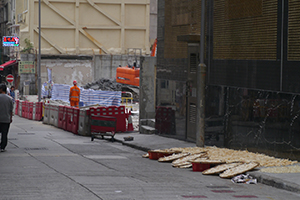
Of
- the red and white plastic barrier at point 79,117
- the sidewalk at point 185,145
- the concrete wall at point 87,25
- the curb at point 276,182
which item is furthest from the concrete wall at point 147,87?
the concrete wall at point 87,25

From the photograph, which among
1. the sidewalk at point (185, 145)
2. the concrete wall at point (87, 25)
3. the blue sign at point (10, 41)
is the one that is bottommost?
the sidewalk at point (185, 145)

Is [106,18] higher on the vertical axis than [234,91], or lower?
higher

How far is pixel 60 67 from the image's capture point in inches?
2244

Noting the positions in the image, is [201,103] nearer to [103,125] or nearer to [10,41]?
[103,125]

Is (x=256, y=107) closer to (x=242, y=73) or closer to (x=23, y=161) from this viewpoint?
(x=242, y=73)

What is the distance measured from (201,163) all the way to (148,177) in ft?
6.26

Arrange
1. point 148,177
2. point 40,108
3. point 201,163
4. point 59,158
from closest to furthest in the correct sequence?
point 148,177
point 201,163
point 59,158
point 40,108

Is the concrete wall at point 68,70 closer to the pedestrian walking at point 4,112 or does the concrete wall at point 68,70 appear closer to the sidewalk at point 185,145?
the sidewalk at point 185,145

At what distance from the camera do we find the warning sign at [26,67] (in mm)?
54094

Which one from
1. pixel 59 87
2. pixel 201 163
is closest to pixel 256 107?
pixel 201 163

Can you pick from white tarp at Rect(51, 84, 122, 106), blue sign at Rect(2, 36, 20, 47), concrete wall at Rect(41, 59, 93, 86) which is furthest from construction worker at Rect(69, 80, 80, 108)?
blue sign at Rect(2, 36, 20, 47)

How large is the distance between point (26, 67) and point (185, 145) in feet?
132

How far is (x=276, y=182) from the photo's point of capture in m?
10.4

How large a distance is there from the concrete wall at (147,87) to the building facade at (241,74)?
407 cm
